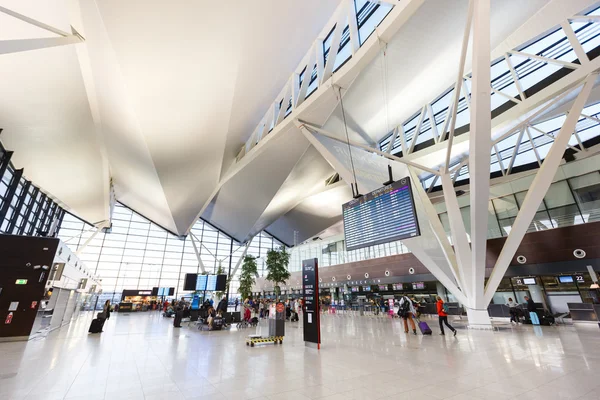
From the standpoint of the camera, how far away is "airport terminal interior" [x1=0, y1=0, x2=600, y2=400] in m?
5.47

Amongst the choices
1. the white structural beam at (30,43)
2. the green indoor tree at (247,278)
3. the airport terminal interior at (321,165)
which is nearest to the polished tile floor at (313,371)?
the airport terminal interior at (321,165)

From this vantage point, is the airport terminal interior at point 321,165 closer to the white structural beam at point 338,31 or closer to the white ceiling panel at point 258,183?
the white structural beam at point 338,31

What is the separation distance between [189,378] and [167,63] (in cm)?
846

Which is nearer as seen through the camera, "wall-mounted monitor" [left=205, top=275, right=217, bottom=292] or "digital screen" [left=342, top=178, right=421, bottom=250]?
"digital screen" [left=342, top=178, right=421, bottom=250]

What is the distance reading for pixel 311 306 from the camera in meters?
8.54

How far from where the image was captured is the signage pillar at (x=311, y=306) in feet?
26.2

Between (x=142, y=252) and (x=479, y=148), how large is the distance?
38469 millimetres

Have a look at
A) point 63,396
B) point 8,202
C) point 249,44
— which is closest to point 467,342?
point 63,396

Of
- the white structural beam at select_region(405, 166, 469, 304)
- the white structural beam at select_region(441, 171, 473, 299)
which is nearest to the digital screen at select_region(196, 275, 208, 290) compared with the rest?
the white structural beam at select_region(405, 166, 469, 304)

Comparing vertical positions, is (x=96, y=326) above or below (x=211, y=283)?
below

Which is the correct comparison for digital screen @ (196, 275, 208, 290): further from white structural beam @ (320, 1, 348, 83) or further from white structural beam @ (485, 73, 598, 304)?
white structural beam @ (485, 73, 598, 304)

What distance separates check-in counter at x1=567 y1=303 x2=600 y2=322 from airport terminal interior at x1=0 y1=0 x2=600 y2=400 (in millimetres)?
→ 68

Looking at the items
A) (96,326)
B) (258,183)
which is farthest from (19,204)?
(258,183)

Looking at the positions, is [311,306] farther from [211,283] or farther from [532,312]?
[211,283]
